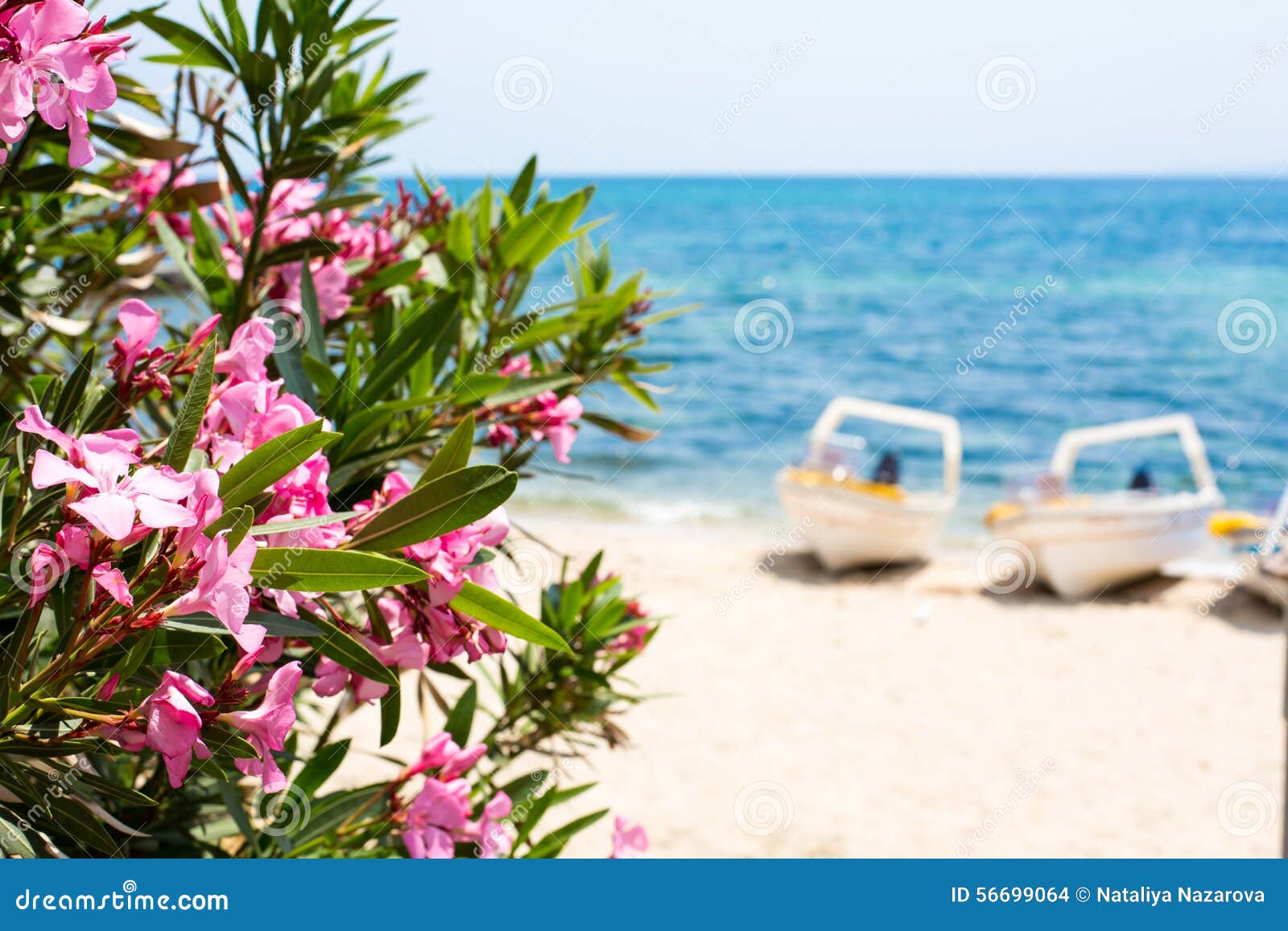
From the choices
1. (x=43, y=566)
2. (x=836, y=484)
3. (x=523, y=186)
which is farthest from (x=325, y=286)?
(x=836, y=484)

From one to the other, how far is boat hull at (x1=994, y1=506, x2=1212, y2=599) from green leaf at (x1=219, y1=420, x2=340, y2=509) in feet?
25.3

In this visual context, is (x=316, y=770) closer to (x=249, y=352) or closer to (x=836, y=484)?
(x=249, y=352)

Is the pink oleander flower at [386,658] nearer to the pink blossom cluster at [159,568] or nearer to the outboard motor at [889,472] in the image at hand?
the pink blossom cluster at [159,568]

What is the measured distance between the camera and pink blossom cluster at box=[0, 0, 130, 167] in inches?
24.3

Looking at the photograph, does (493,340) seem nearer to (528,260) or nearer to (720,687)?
(528,260)

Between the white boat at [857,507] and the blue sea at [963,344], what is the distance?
760mm

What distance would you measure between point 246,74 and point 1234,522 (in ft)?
29.6

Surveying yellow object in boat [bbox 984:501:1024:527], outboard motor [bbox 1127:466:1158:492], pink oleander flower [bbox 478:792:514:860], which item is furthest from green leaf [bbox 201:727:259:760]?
outboard motor [bbox 1127:466:1158:492]

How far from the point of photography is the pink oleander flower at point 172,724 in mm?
604

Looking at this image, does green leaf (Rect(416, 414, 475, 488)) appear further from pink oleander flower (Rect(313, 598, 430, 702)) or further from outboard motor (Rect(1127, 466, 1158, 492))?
outboard motor (Rect(1127, 466, 1158, 492))

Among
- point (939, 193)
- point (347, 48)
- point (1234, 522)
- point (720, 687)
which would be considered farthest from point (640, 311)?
point (939, 193)

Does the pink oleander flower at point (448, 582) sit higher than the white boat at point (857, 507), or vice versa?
the white boat at point (857, 507)

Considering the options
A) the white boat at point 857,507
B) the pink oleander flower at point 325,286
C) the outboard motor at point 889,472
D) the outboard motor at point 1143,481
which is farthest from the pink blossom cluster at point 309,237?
the outboard motor at point 1143,481

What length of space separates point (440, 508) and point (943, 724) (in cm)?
531
